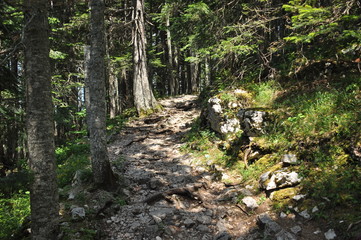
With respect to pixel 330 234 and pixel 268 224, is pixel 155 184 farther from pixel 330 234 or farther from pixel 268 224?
pixel 330 234

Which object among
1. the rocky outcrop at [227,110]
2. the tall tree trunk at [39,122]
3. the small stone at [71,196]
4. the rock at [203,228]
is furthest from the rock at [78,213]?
the rocky outcrop at [227,110]

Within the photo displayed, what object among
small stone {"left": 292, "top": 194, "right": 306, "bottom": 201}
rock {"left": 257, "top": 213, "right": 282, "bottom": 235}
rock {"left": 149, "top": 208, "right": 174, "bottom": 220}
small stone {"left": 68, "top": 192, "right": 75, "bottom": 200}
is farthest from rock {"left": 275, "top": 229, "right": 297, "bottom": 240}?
small stone {"left": 68, "top": 192, "right": 75, "bottom": 200}

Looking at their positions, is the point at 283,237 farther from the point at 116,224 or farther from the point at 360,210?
the point at 116,224

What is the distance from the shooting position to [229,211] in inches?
230

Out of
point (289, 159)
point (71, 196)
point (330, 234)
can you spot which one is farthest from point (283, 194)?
point (71, 196)

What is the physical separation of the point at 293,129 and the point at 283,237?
364cm

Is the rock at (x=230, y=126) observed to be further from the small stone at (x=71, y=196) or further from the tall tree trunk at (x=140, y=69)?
the tall tree trunk at (x=140, y=69)

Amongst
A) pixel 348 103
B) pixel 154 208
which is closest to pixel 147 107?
pixel 154 208

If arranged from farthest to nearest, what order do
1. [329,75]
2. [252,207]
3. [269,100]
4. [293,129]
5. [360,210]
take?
[269,100] → [329,75] → [293,129] → [252,207] → [360,210]

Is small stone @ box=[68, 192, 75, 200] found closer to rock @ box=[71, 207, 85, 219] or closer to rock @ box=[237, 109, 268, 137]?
rock @ box=[71, 207, 85, 219]

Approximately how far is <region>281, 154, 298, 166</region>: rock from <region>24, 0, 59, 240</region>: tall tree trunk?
566 centimetres

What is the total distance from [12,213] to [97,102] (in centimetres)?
338

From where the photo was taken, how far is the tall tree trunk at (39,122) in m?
3.81

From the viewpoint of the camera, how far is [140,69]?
599 inches
